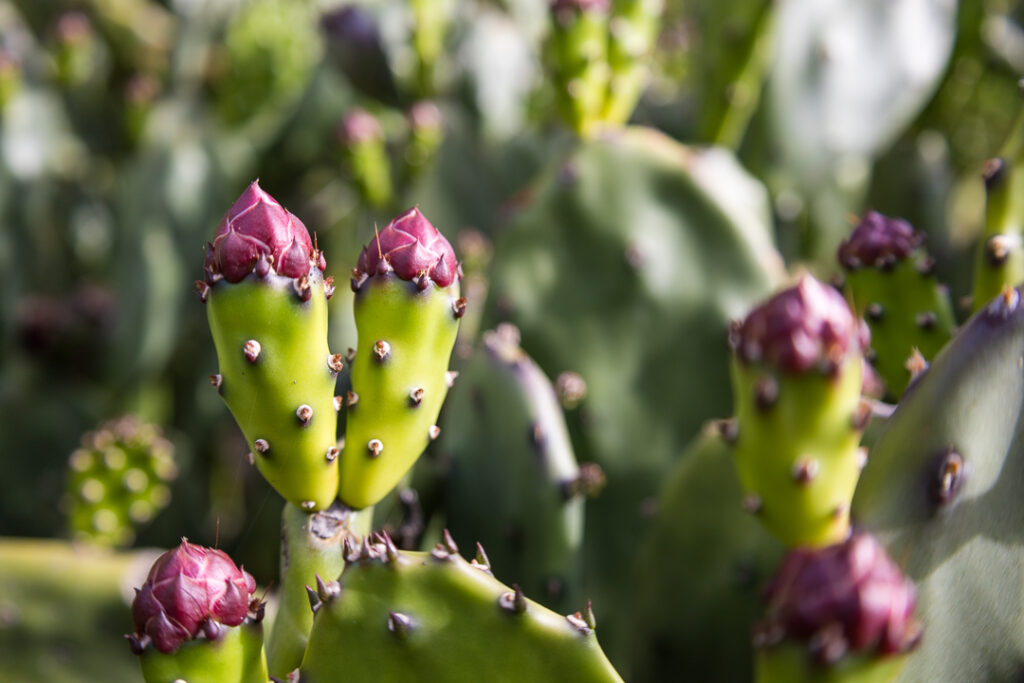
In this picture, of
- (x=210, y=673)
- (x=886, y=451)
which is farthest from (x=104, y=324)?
(x=886, y=451)

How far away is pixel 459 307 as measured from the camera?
71 centimetres

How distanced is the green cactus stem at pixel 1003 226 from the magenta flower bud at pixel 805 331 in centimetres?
37

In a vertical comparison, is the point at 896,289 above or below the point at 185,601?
above

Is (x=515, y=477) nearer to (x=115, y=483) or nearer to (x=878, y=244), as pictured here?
(x=878, y=244)

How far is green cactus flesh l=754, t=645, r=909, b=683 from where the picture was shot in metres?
0.49

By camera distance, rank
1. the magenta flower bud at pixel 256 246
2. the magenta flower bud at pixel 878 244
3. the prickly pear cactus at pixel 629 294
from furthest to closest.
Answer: the prickly pear cactus at pixel 629 294 < the magenta flower bud at pixel 878 244 < the magenta flower bud at pixel 256 246

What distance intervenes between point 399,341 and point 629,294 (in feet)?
1.84

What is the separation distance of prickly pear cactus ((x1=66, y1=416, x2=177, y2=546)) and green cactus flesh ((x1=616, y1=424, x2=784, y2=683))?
2.77 ft

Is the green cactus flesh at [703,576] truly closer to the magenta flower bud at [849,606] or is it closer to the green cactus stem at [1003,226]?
the green cactus stem at [1003,226]

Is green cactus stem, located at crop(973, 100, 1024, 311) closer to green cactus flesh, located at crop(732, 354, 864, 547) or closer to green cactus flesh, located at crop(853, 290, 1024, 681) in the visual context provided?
Result: green cactus flesh, located at crop(853, 290, 1024, 681)

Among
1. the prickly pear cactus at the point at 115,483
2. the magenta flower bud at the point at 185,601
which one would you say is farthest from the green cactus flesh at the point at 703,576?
the prickly pear cactus at the point at 115,483

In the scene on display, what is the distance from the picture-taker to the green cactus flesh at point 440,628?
679mm

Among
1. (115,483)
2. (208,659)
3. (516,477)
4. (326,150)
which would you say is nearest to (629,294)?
(516,477)

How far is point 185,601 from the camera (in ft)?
2.08
